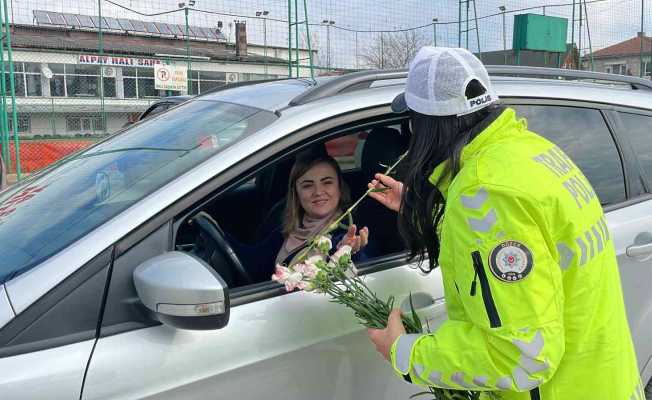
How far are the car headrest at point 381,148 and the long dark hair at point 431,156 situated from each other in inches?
36.7

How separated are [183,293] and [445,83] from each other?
76cm

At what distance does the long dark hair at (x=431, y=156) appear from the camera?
1422 millimetres

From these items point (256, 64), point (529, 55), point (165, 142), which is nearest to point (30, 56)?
point (256, 64)

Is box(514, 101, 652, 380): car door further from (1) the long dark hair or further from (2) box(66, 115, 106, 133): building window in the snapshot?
(2) box(66, 115, 106, 133): building window

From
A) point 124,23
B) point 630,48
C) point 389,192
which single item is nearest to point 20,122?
point 124,23

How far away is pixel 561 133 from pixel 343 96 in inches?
38.1

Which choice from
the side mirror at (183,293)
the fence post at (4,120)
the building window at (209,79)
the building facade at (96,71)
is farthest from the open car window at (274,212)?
the building window at (209,79)

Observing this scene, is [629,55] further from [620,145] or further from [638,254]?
[638,254]

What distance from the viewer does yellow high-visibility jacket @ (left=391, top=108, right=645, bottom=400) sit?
47.6 inches

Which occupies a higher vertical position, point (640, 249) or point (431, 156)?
point (431, 156)

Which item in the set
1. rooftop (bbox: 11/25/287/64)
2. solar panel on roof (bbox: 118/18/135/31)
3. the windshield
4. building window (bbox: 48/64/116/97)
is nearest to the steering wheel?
the windshield

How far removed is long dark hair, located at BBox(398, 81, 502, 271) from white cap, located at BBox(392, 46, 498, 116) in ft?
0.08

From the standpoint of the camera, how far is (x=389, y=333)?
1508 millimetres

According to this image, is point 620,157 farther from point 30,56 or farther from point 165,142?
point 30,56
